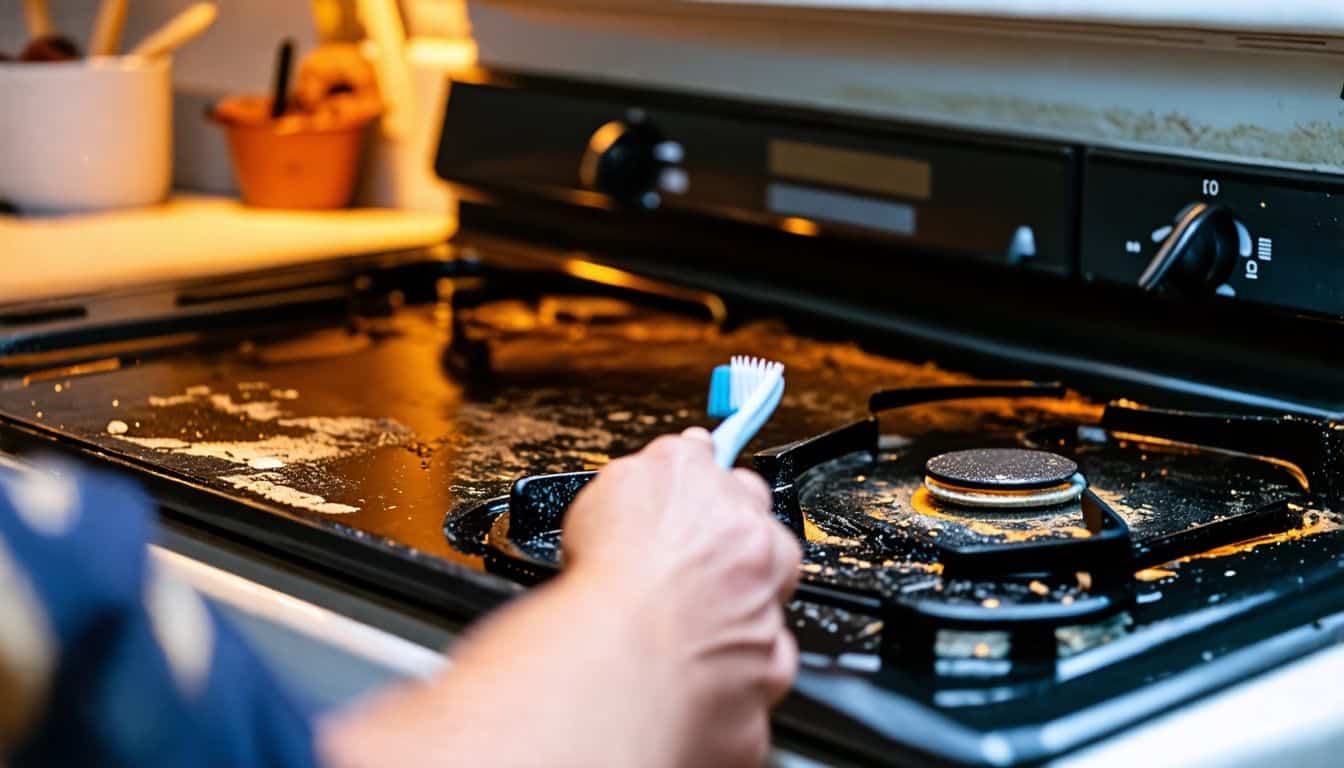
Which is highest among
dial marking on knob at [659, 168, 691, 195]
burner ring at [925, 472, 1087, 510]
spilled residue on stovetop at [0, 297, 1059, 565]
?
dial marking on knob at [659, 168, 691, 195]

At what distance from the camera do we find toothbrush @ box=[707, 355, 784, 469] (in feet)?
2.23

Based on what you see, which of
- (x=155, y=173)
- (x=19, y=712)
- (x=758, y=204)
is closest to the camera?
(x=19, y=712)

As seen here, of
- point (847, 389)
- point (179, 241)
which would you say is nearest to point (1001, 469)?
point (847, 389)

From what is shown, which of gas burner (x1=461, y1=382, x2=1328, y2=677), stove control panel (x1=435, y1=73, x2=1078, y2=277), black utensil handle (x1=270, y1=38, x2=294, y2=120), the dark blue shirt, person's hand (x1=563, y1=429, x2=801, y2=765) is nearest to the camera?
the dark blue shirt

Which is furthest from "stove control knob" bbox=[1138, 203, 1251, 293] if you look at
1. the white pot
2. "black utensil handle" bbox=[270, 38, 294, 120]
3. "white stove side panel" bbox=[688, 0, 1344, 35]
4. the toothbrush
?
the white pot

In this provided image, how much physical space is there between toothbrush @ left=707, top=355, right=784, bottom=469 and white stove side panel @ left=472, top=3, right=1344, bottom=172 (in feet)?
0.99

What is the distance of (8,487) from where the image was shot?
380 mm

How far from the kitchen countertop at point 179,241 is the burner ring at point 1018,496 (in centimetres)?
77

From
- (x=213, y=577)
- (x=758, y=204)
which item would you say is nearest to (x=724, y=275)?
(x=758, y=204)

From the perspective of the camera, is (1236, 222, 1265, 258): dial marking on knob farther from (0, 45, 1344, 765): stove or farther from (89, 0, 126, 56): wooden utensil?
(89, 0, 126, 56): wooden utensil

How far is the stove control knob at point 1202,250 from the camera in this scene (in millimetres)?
905

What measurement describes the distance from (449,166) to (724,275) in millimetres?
308

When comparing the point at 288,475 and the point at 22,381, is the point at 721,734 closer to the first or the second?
the point at 288,475

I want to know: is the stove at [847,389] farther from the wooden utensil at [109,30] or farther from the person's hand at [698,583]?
the wooden utensil at [109,30]
